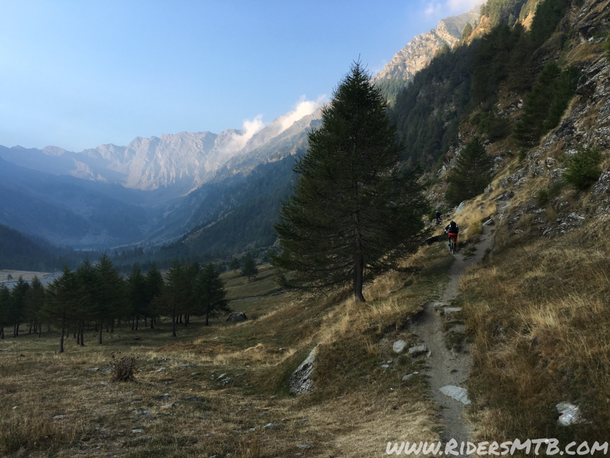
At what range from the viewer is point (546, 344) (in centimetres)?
668

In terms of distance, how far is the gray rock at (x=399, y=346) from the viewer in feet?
33.7

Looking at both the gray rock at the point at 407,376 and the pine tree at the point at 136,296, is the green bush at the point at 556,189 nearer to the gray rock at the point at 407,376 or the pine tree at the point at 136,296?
the gray rock at the point at 407,376

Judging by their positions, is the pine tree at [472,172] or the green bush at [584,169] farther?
the pine tree at [472,172]

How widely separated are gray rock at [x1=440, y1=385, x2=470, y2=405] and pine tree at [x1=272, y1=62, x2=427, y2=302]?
10.0m

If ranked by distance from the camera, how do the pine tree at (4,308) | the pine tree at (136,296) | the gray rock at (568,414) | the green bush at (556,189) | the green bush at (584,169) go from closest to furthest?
the gray rock at (568,414) < the green bush at (584,169) < the green bush at (556,189) < the pine tree at (136,296) < the pine tree at (4,308)

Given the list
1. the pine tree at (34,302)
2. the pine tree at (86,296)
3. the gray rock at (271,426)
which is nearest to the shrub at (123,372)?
the gray rock at (271,426)

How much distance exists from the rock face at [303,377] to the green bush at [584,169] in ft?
49.2

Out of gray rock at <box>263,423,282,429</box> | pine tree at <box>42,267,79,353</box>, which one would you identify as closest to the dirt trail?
gray rock at <box>263,423,282,429</box>

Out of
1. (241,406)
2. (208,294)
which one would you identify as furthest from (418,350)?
(208,294)

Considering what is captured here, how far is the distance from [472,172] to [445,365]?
41493 mm

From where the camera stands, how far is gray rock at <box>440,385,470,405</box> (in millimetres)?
6947

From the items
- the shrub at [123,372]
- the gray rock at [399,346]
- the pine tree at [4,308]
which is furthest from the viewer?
the pine tree at [4,308]

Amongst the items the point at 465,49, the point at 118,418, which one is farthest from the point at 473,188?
the point at 465,49

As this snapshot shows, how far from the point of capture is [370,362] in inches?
404
